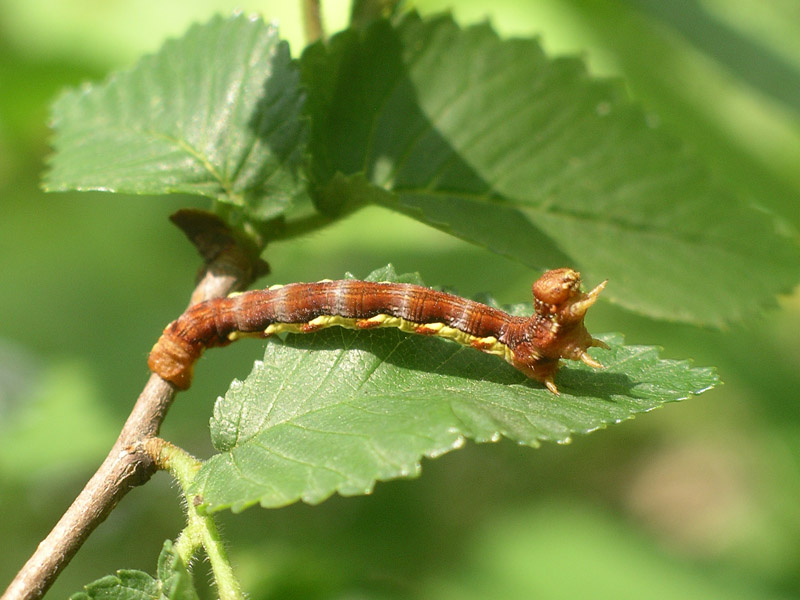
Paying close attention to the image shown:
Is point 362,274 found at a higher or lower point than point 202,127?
lower

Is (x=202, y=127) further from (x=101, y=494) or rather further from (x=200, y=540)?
(x=200, y=540)

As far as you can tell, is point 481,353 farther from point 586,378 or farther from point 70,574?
point 70,574

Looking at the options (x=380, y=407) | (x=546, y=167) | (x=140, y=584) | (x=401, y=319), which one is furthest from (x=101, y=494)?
(x=546, y=167)

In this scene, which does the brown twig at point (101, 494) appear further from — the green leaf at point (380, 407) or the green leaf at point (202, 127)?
the green leaf at point (202, 127)

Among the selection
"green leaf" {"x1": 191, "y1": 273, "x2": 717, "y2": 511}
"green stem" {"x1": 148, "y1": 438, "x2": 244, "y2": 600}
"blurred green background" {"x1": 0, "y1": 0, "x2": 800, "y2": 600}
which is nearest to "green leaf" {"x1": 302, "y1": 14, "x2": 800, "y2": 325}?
"green leaf" {"x1": 191, "y1": 273, "x2": 717, "y2": 511}

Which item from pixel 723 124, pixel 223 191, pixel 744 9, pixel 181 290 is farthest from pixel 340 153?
pixel 744 9
